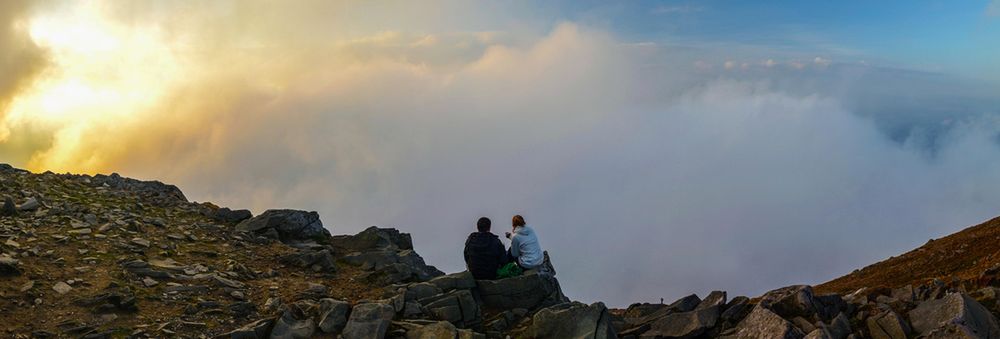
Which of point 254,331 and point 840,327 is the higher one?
point 254,331

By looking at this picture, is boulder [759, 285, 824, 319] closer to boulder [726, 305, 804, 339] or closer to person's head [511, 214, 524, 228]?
boulder [726, 305, 804, 339]

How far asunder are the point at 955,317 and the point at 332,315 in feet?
57.0

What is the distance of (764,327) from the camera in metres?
18.2

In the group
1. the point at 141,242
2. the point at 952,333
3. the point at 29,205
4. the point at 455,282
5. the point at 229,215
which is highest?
the point at 229,215

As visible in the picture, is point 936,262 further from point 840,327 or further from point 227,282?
point 227,282

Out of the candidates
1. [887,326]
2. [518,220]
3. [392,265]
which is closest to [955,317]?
[887,326]

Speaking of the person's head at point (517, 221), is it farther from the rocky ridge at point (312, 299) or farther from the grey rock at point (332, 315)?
the grey rock at point (332, 315)

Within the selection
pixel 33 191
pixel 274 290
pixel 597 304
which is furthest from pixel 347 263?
pixel 33 191

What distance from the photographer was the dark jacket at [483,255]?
22.1 meters

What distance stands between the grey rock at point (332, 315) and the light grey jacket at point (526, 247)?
6.31m

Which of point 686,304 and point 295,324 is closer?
point 295,324

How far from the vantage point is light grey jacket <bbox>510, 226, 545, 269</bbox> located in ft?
73.5

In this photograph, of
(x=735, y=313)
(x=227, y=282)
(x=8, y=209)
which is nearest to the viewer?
(x=735, y=313)

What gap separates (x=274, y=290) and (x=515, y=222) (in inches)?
334
